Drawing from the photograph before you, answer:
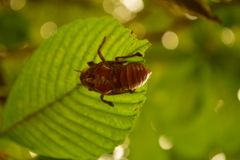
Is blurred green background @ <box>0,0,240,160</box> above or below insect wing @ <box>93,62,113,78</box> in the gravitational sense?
above

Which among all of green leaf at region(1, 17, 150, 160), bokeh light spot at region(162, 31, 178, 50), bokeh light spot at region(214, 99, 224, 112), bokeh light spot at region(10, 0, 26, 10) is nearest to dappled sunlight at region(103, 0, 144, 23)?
bokeh light spot at region(162, 31, 178, 50)

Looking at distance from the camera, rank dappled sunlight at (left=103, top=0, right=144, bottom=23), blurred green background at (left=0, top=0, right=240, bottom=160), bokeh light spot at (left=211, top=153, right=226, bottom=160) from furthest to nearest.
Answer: bokeh light spot at (left=211, top=153, right=226, bottom=160), dappled sunlight at (left=103, top=0, right=144, bottom=23), blurred green background at (left=0, top=0, right=240, bottom=160)

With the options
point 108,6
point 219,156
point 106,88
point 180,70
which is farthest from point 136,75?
point 219,156

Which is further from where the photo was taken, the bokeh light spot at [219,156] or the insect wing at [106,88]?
the bokeh light spot at [219,156]

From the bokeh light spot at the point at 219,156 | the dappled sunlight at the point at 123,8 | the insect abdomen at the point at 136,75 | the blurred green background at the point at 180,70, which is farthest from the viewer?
the bokeh light spot at the point at 219,156

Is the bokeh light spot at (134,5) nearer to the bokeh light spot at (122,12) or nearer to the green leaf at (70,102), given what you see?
the bokeh light spot at (122,12)

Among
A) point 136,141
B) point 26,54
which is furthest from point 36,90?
point 136,141

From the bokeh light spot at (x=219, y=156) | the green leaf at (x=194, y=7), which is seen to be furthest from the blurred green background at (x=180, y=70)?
the green leaf at (x=194, y=7)

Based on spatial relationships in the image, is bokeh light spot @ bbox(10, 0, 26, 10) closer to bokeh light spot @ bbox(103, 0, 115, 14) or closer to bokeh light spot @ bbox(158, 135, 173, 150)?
bokeh light spot @ bbox(103, 0, 115, 14)

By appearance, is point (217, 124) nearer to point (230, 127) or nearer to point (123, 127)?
point (230, 127)
